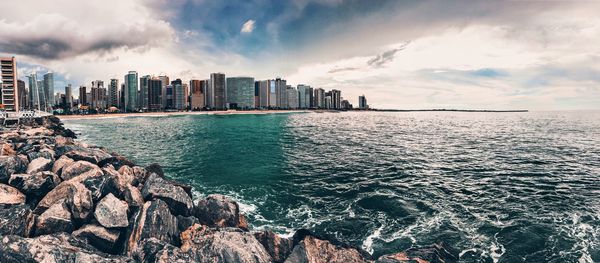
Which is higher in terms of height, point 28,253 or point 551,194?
point 28,253

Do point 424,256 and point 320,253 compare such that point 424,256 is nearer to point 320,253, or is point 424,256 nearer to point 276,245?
point 320,253

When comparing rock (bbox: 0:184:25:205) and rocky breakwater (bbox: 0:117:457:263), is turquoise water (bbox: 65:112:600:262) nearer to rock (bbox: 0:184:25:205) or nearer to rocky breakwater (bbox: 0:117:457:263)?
rocky breakwater (bbox: 0:117:457:263)

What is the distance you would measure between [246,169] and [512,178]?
104 feet

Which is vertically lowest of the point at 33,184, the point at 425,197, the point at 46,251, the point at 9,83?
the point at 425,197

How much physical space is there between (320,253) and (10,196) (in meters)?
16.3

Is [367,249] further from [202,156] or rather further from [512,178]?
[202,156]

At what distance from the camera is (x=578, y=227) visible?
17.8m

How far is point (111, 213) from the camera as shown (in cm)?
1326

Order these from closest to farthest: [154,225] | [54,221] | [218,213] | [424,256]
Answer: [54,221], [424,256], [154,225], [218,213]

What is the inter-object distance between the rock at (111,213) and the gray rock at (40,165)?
27.4 feet

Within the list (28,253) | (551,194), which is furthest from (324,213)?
(551,194)

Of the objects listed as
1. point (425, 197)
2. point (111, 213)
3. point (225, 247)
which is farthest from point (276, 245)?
point (425, 197)

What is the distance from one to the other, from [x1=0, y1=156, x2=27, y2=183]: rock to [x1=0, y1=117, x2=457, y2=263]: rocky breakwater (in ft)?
0.14

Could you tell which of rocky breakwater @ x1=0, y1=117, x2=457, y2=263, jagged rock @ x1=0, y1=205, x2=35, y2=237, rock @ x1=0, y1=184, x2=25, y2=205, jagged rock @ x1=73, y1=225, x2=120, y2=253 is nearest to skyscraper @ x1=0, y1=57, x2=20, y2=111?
rocky breakwater @ x1=0, y1=117, x2=457, y2=263
